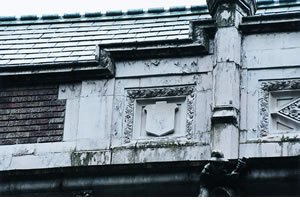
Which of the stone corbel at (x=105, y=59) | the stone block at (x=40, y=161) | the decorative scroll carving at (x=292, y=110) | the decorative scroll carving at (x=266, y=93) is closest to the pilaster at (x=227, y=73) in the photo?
the decorative scroll carving at (x=266, y=93)

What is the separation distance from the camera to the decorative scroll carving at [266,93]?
66.9 ft

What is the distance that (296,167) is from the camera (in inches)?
755

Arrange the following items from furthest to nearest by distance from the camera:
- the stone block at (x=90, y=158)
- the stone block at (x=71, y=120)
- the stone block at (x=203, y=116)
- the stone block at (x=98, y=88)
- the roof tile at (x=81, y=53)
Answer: the roof tile at (x=81, y=53)
the stone block at (x=98, y=88)
the stone block at (x=71, y=120)
the stone block at (x=90, y=158)
the stone block at (x=203, y=116)

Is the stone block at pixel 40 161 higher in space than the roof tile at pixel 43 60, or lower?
lower

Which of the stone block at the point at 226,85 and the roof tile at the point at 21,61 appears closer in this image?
the stone block at the point at 226,85

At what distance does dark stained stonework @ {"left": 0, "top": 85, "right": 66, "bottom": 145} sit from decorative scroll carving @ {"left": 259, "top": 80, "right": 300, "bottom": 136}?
313 cm

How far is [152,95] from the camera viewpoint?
21078mm

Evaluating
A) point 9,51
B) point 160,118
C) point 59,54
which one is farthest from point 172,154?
point 9,51

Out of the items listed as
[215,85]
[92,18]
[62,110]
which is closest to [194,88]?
[215,85]

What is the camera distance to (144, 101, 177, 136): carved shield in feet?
67.9

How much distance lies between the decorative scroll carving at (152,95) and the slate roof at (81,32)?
3.20 feet

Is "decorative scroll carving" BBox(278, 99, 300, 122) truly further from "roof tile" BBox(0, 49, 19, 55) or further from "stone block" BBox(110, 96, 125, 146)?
"roof tile" BBox(0, 49, 19, 55)

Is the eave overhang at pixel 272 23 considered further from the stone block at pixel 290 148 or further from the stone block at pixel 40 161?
the stone block at pixel 40 161

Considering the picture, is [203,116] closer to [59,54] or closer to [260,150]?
[260,150]
